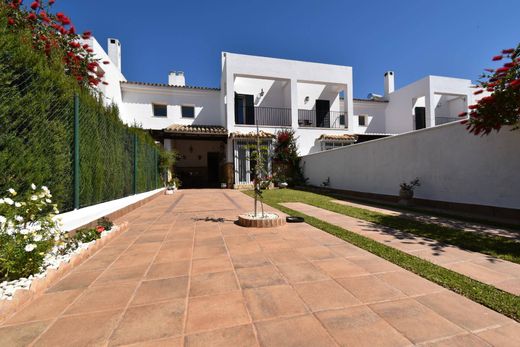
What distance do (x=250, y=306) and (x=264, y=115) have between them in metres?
13.6

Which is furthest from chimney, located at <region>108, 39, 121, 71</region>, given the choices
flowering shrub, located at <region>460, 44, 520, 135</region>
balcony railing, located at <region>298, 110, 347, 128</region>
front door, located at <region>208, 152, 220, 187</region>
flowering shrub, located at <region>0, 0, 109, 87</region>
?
flowering shrub, located at <region>460, 44, 520, 135</region>

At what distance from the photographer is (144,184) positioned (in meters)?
7.96

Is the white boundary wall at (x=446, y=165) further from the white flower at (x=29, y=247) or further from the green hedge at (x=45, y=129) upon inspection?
the green hedge at (x=45, y=129)

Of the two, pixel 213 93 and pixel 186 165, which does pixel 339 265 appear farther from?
pixel 186 165

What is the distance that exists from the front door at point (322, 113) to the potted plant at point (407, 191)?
9869mm

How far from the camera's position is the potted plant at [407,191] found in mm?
6505

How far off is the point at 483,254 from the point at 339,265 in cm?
187

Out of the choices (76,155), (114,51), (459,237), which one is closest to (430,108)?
(459,237)

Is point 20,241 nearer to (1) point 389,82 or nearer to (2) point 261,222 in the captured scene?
(2) point 261,222

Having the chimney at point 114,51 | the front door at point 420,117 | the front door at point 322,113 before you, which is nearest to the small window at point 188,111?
the chimney at point 114,51

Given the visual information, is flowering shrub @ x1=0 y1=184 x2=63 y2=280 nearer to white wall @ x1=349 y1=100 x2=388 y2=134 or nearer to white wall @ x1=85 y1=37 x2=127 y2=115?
white wall @ x1=85 y1=37 x2=127 y2=115

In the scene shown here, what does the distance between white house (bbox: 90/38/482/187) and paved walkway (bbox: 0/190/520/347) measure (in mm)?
8853

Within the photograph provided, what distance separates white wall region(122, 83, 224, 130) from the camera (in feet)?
43.8

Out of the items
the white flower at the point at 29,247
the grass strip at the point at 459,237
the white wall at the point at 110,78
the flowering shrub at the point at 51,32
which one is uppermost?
the white wall at the point at 110,78
